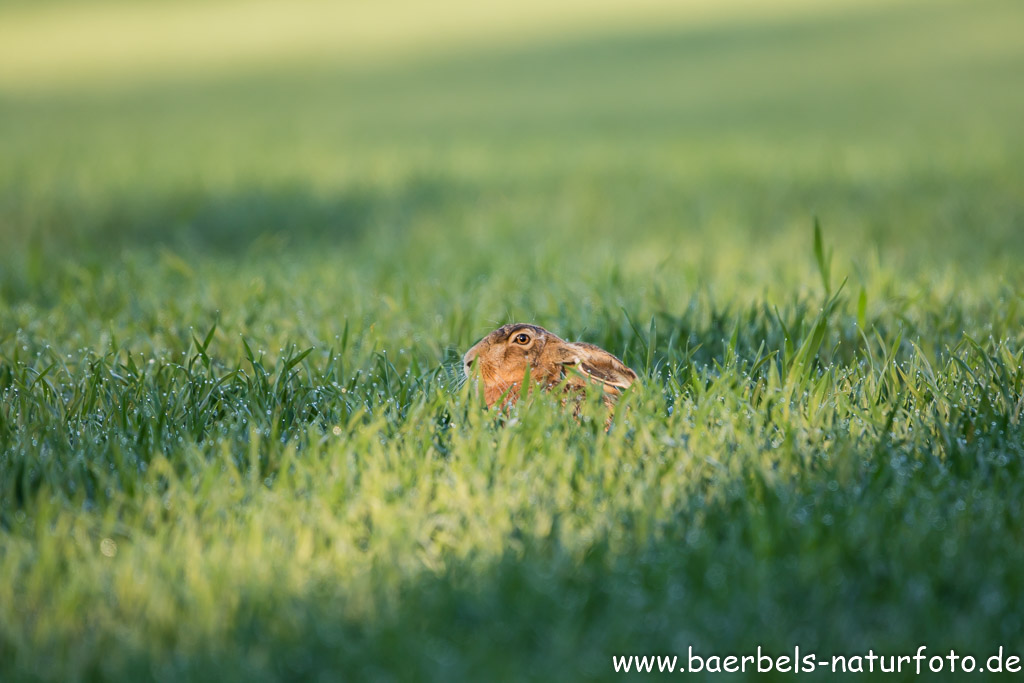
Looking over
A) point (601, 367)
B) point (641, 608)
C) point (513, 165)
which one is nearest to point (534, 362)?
point (601, 367)

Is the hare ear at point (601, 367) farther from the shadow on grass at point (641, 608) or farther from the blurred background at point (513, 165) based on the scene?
the blurred background at point (513, 165)

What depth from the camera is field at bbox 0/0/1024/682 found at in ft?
6.34

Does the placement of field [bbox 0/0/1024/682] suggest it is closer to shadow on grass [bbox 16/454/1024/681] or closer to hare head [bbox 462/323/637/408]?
shadow on grass [bbox 16/454/1024/681]

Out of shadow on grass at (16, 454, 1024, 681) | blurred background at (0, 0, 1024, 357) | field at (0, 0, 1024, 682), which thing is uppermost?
blurred background at (0, 0, 1024, 357)

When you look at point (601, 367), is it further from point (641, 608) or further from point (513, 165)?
point (513, 165)

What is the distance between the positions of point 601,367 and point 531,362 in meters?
0.22

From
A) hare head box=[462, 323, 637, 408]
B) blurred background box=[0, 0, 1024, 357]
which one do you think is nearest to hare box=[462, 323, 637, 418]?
hare head box=[462, 323, 637, 408]

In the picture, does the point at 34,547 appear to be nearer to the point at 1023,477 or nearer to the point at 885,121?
the point at 1023,477

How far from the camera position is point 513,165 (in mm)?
8578

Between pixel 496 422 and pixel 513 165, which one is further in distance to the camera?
pixel 513 165

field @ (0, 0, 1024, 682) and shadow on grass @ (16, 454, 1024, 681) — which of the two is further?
field @ (0, 0, 1024, 682)

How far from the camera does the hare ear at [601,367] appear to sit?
2.84 m

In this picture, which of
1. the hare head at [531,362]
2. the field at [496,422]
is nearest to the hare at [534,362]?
the hare head at [531,362]

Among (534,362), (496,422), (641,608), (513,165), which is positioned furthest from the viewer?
(513,165)
